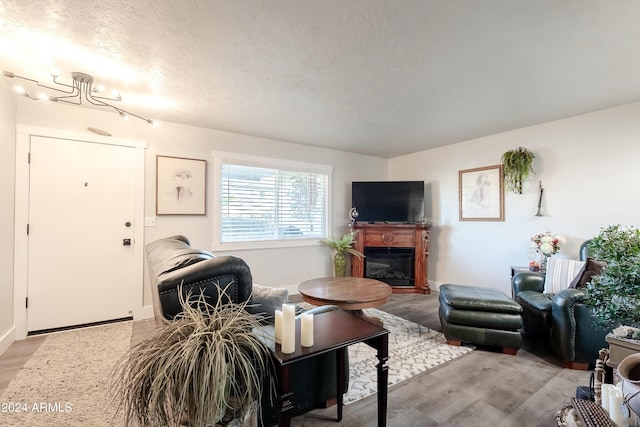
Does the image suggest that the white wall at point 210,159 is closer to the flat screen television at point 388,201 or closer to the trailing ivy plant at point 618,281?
the flat screen television at point 388,201

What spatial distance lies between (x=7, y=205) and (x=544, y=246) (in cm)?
558

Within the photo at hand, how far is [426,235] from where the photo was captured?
4.55 metres

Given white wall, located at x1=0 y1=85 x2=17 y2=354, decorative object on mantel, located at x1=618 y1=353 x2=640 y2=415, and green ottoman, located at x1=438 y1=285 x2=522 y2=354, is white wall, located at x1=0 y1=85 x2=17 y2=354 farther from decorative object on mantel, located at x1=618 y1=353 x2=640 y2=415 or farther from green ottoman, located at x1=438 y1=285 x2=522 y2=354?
decorative object on mantel, located at x1=618 y1=353 x2=640 y2=415

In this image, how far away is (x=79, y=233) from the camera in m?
3.00

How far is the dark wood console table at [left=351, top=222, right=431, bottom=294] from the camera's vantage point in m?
4.53

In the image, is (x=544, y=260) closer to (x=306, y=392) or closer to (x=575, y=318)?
(x=575, y=318)

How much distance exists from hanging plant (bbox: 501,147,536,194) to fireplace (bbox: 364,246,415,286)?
176cm

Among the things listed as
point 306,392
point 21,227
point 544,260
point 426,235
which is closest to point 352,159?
point 426,235

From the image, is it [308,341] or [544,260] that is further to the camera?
[544,260]

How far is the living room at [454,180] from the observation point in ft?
9.18

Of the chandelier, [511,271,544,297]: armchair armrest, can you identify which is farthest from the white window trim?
[511,271,544,297]: armchair armrest

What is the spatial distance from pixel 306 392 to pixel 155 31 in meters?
2.46

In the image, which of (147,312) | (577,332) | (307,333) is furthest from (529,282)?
(147,312)

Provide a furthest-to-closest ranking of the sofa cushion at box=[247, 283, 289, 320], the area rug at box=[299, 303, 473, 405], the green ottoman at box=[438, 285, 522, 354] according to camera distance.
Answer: the green ottoman at box=[438, 285, 522, 354] → the area rug at box=[299, 303, 473, 405] → the sofa cushion at box=[247, 283, 289, 320]
